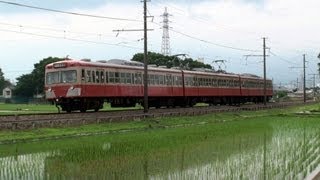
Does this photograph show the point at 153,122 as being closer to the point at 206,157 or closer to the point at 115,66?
the point at 115,66

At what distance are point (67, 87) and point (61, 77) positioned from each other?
915 millimetres

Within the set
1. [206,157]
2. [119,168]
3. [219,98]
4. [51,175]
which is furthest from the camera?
[219,98]

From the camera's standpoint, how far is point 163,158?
13.3m

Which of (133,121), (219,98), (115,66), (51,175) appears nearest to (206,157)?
(51,175)

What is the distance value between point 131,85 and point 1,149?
17347mm

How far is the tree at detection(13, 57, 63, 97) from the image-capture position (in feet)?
268

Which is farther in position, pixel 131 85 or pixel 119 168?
pixel 131 85

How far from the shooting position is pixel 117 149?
15414 mm

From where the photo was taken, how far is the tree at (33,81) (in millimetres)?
81812

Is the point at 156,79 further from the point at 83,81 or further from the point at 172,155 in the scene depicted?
the point at 172,155

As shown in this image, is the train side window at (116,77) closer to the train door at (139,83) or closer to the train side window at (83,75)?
the train door at (139,83)

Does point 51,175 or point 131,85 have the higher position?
point 131,85

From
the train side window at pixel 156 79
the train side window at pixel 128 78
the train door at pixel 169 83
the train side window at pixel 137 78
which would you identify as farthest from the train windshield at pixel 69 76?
the train door at pixel 169 83

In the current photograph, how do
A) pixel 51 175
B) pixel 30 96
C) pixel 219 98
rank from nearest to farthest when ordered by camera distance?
pixel 51 175 < pixel 219 98 < pixel 30 96
